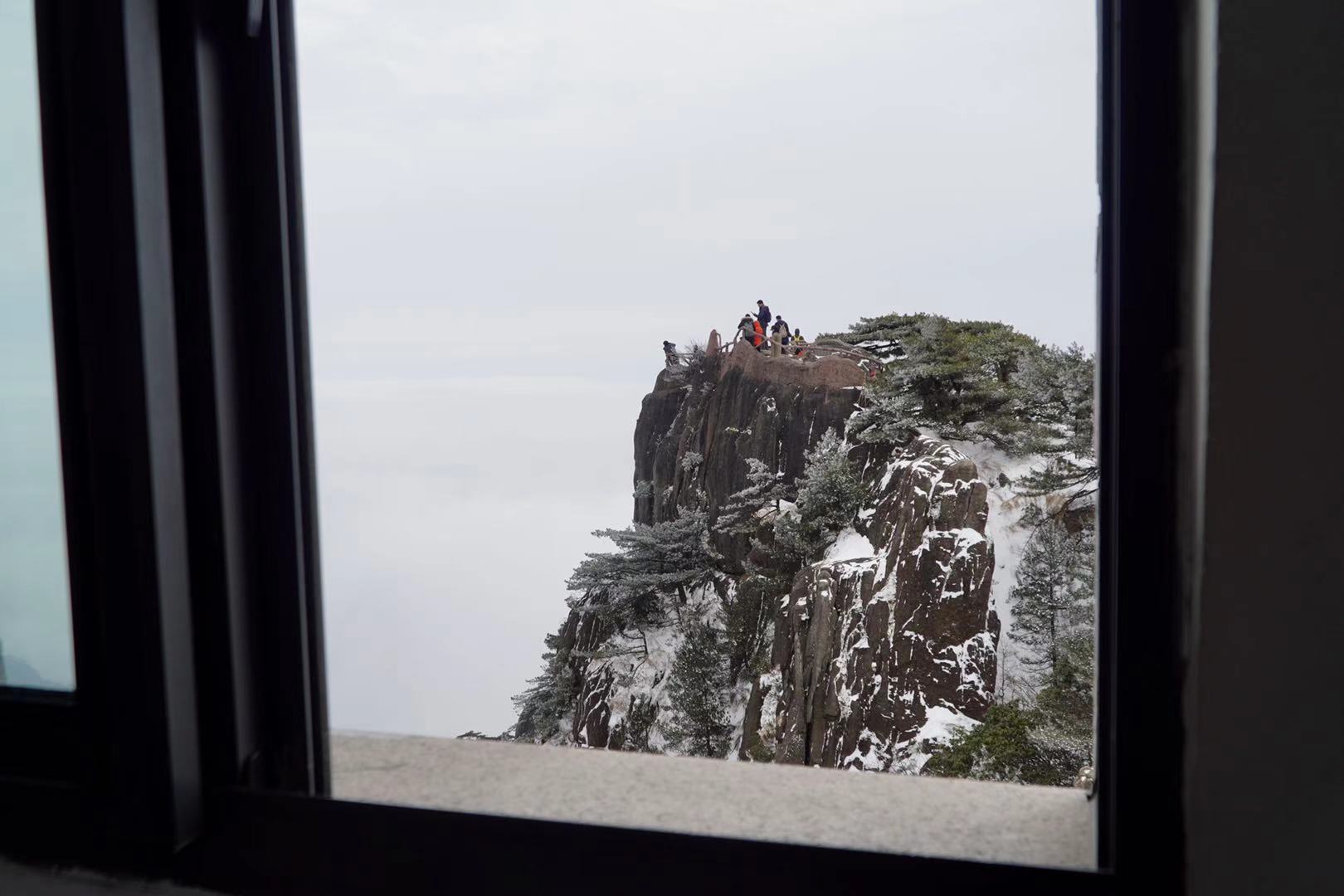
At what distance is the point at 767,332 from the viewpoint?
7.06 metres

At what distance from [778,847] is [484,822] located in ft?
0.52

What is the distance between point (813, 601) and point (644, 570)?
1481 millimetres

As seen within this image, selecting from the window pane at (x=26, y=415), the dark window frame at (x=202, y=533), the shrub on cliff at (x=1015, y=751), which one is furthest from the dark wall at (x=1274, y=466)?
the shrub on cliff at (x=1015, y=751)

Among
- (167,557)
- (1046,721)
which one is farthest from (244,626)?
(1046,721)

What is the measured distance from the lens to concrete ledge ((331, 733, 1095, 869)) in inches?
17.3

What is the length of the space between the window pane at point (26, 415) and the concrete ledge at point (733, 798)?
200mm

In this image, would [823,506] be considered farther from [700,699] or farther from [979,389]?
[700,699]

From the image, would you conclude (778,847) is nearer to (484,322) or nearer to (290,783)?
(290,783)

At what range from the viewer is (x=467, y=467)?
6.17 m

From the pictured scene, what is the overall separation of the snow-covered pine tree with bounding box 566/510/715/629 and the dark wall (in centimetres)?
659

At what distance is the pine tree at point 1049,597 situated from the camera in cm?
550

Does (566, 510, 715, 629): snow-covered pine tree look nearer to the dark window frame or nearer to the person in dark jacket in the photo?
the person in dark jacket

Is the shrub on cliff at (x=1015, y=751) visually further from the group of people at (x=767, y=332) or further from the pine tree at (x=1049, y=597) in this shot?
the group of people at (x=767, y=332)

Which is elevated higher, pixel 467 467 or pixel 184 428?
pixel 184 428
